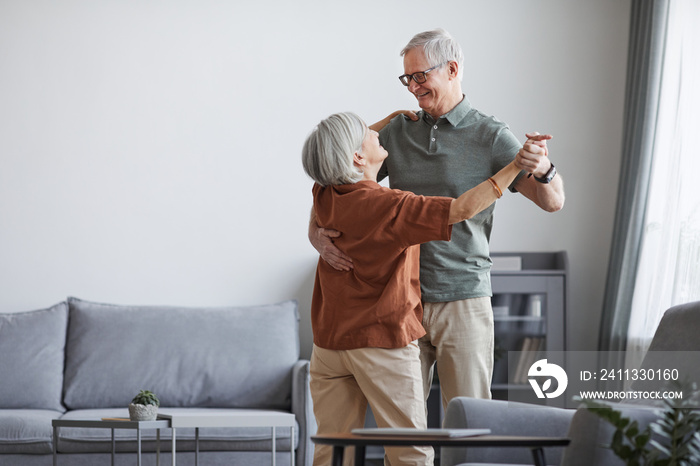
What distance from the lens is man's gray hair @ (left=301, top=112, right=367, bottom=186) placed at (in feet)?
6.44

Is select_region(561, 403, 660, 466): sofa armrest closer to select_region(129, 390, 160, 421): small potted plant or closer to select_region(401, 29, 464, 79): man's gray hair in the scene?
select_region(401, 29, 464, 79): man's gray hair

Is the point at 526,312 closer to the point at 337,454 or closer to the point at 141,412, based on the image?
the point at 141,412

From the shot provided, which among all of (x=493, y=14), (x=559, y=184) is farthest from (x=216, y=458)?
(x=493, y=14)

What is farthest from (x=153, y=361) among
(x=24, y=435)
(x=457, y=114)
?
(x=457, y=114)

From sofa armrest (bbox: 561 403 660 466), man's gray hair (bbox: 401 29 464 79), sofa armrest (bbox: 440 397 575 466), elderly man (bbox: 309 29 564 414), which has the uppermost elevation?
man's gray hair (bbox: 401 29 464 79)

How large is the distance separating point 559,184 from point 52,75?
3.06m

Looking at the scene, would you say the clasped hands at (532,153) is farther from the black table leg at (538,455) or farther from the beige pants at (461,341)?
the black table leg at (538,455)

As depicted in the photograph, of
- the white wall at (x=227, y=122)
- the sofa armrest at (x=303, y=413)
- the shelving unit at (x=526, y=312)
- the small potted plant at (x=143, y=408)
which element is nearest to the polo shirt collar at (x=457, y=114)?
the small potted plant at (x=143, y=408)

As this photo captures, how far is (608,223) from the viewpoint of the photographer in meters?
4.36

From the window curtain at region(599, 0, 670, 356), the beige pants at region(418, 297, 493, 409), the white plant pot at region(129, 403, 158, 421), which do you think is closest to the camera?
the beige pants at region(418, 297, 493, 409)

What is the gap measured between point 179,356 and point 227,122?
50.3 inches

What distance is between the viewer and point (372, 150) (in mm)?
2045

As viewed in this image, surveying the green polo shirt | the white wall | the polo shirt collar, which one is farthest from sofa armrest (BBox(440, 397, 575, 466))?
the white wall

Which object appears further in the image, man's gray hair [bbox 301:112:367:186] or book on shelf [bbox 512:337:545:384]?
book on shelf [bbox 512:337:545:384]
